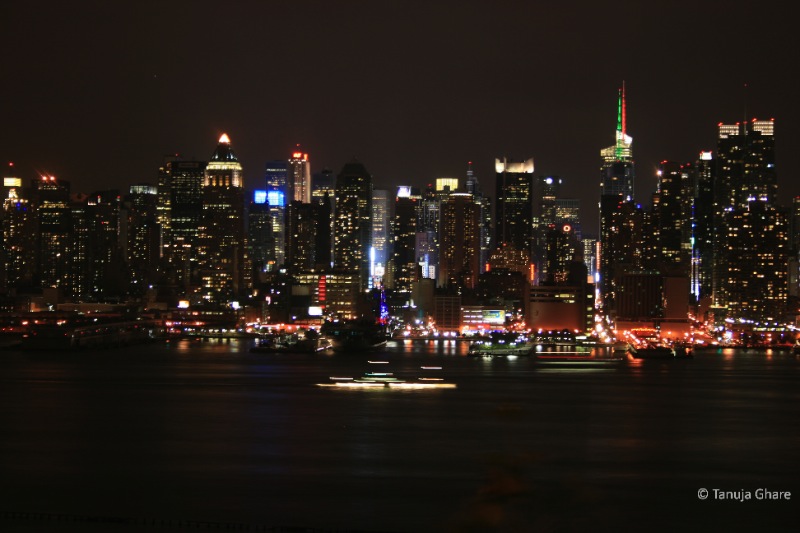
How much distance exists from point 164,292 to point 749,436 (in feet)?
345

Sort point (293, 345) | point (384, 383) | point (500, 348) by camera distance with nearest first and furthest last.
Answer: point (384, 383), point (293, 345), point (500, 348)

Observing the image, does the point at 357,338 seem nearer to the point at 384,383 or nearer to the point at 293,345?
the point at 293,345

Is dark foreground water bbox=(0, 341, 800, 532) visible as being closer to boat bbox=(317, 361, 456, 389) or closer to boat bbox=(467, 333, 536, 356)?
boat bbox=(317, 361, 456, 389)

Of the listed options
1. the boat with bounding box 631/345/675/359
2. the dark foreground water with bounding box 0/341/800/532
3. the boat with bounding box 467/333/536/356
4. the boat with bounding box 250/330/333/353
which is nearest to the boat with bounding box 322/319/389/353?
the boat with bounding box 250/330/333/353

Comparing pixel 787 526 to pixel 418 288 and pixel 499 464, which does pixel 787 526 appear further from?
pixel 418 288

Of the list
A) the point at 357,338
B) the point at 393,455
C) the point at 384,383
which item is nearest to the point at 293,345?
the point at 357,338

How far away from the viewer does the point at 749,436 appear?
28.9 m

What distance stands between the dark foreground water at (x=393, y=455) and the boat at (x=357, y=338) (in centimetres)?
2962

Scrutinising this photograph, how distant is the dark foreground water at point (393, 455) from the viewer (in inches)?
689

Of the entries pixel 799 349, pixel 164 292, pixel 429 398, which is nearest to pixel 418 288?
pixel 164 292

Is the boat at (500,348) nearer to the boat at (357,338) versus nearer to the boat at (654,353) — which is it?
the boat at (357,338)

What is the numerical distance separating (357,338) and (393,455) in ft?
179

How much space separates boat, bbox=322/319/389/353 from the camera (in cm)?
7838

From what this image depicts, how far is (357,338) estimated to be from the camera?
3108 inches
